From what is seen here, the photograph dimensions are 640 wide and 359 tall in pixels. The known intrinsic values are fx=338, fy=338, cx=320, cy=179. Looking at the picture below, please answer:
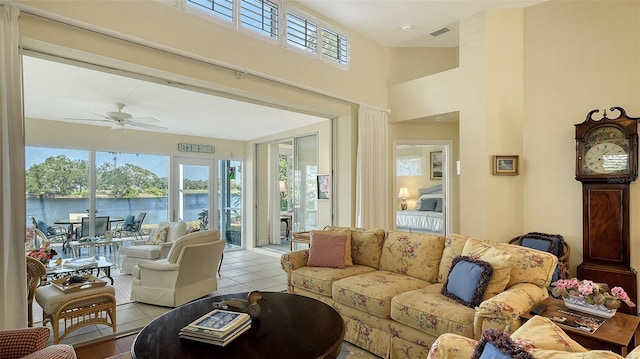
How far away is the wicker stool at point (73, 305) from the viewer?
291 cm

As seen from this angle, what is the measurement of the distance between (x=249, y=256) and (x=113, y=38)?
506cm

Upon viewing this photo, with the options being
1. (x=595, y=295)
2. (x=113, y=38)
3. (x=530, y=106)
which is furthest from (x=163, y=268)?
(x=530, y=106)

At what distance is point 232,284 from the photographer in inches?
194

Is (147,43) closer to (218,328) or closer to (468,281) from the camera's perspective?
(218,328)

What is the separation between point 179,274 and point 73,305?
1.04m

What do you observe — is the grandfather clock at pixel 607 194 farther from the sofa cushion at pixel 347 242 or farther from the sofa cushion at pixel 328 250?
the sofa cushion at pixel 328 250

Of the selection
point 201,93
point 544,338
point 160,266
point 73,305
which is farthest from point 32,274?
point 544,338

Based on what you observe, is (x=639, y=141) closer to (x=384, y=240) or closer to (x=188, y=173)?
(x=384, y=240)

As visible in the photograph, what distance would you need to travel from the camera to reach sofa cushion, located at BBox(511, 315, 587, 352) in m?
1.13

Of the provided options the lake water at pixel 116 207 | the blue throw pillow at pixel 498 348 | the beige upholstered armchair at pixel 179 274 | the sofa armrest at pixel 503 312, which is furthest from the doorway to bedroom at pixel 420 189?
the blue throw pillow at pixel 498 348

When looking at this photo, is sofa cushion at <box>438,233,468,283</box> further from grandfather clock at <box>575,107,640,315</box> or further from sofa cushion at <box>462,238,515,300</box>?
grandfather clock at <box>575,107,640,315</box>

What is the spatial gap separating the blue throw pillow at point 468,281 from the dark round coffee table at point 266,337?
99cm

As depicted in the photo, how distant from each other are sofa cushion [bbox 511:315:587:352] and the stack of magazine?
135 centimetres

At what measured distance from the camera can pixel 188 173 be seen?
7.43 m
